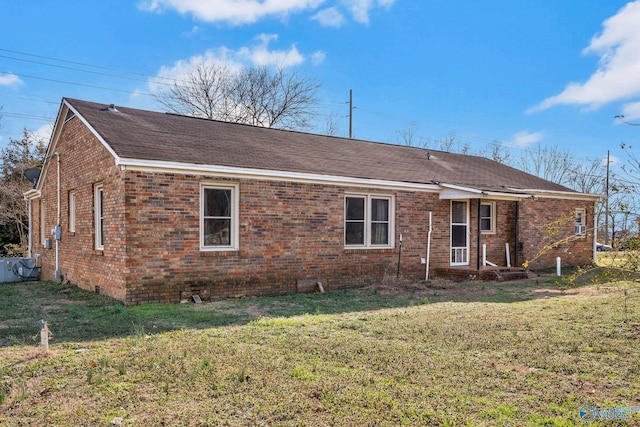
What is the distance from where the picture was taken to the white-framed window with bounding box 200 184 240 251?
10.6 meters

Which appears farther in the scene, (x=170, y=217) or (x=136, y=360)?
(x=170, y=217)

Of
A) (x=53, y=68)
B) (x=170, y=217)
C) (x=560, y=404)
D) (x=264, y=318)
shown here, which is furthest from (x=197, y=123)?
(x=53, y=68)

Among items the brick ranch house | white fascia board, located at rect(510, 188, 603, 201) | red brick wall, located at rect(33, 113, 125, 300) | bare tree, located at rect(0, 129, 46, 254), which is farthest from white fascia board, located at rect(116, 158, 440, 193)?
bare tree, located at rect(0, 129, 46, 254)

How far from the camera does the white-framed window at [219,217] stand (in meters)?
10.6

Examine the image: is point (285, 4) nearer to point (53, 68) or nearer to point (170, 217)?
point (170, 217)

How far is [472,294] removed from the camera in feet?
36.6

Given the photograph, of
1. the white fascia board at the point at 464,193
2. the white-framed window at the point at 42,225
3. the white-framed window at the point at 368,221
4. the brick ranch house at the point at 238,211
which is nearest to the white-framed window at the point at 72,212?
the brick ranch house at the point at 238,211

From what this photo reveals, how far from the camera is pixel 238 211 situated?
1083 cm

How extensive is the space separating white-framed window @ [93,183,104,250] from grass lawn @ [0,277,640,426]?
243 centimetres

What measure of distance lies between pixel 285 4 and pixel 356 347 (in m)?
14.2

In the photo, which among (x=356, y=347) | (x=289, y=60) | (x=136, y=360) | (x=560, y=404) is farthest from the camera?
(x=289, y=60)

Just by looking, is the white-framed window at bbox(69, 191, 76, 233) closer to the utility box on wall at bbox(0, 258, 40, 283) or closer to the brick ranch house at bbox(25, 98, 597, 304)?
the brick ranch house at bbox(25, 98, 597, 304)

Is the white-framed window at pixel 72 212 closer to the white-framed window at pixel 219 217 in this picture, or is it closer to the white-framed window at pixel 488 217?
the white-framed window at pixel 219 217

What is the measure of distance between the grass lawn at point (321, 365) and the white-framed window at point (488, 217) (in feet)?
23.1
